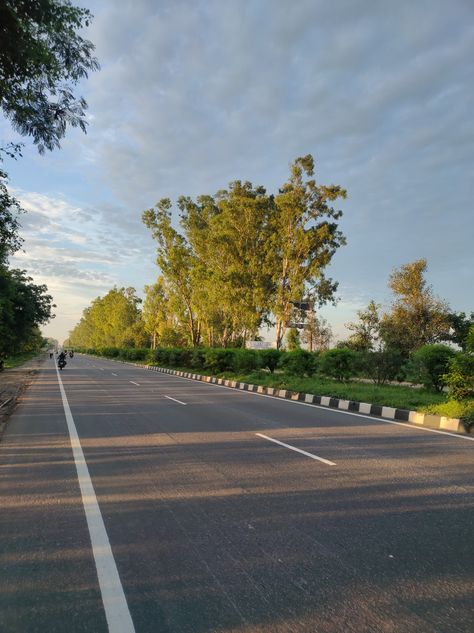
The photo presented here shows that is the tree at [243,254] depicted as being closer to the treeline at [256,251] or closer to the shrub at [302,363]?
the treeline at [256,251]

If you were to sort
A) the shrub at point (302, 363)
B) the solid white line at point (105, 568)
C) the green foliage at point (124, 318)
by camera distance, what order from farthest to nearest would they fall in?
the green foliage at point (124, 318)
the shrub at point (302, 363)
the solid white line at point (105, 568)

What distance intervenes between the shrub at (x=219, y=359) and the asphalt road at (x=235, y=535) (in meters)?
20.4

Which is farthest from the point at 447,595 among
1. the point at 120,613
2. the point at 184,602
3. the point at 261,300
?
the point at 261,300


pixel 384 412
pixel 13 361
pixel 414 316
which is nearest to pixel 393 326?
pixel 414 316

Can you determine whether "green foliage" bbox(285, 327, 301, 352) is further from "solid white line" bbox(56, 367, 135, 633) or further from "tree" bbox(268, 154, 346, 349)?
"solid white line" bbox(56, 367, 135, 633)

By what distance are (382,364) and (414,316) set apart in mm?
14908

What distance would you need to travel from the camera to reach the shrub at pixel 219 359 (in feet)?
92.1

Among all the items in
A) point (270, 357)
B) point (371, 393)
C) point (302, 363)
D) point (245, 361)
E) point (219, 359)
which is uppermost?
point (270, 357)

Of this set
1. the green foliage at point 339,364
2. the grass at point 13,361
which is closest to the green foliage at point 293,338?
the grass at point 13,361

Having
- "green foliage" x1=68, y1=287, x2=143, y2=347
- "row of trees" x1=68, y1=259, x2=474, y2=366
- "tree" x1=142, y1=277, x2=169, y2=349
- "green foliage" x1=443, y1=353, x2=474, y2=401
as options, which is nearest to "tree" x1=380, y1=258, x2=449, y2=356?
"row of trees" x1=68, y1=259, x2=474, y2=366

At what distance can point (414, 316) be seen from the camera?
101 feet

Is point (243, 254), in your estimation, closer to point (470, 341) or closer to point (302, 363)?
point (302, 363)

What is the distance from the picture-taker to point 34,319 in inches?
1257

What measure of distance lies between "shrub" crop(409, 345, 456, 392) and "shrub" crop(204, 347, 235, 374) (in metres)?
14.1
